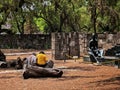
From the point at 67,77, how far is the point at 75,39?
12295 mm

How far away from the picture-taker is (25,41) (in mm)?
52875

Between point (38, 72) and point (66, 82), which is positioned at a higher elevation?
point (38, 72)

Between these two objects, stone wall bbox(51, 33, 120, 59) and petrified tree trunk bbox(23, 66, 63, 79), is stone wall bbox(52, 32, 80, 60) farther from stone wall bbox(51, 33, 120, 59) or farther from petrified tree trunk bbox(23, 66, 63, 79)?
petrified tree trunk bbox(23, 66, 63, 79)

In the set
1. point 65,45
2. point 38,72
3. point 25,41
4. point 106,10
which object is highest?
point 106,10

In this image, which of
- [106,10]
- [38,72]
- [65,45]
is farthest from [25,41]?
[38,72]

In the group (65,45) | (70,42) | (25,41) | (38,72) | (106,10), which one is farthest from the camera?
(25,41)

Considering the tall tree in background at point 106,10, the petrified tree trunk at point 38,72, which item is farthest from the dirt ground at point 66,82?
the tall tree in background at point 106,10

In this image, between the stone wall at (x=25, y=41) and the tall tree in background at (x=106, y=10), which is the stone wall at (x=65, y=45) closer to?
the tall tree in background at (x=106, y=10)

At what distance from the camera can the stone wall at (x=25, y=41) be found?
52.3 meters

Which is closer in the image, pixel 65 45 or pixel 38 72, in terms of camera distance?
pixel 38 72

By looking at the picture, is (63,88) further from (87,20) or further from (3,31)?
(87,20)

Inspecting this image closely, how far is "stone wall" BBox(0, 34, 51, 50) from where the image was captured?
52.3 metres

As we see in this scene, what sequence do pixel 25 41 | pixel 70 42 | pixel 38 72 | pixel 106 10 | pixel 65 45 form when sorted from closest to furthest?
pixel 38 72 < pixel 106 10 < pixel 65 45 < pixel 70 42 < pixel 25 41

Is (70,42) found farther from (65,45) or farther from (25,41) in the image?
(25,41)
